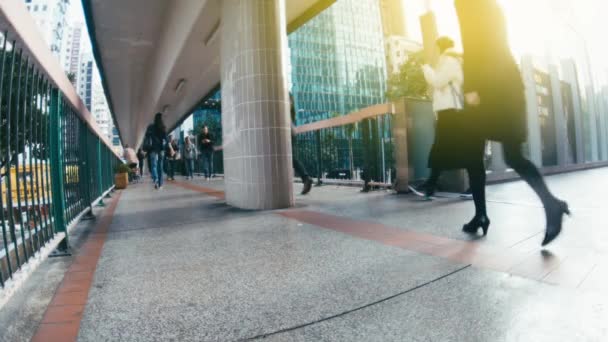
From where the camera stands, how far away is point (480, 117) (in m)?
2.31

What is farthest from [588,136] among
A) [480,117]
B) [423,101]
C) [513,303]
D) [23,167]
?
[23,167]

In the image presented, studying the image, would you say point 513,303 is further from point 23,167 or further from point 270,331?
point 23,167

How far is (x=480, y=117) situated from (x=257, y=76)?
286 cm

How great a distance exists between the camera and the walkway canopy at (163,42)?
22.9 feet

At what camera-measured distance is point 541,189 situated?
2.08m

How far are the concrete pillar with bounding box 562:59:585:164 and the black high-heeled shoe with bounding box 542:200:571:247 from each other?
30.1 ft

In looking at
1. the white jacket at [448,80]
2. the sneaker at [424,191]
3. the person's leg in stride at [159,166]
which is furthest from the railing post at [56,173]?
the person's leg in stride at [159,166]

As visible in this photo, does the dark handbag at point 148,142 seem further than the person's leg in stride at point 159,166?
No

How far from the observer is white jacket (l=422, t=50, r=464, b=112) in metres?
2.90

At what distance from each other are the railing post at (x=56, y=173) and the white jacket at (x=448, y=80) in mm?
3235

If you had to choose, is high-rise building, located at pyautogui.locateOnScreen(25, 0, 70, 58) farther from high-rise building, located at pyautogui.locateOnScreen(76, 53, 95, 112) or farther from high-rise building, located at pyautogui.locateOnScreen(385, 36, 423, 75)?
high-rise building, located at pyautogui.locateOnScreen(385, 36, 423, 75)

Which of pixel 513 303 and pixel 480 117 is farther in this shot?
pixel 480 117

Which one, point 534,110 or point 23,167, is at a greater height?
point 534,110

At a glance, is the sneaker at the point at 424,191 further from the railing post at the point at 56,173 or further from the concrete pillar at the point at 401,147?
the railing post at the point at 56,173
